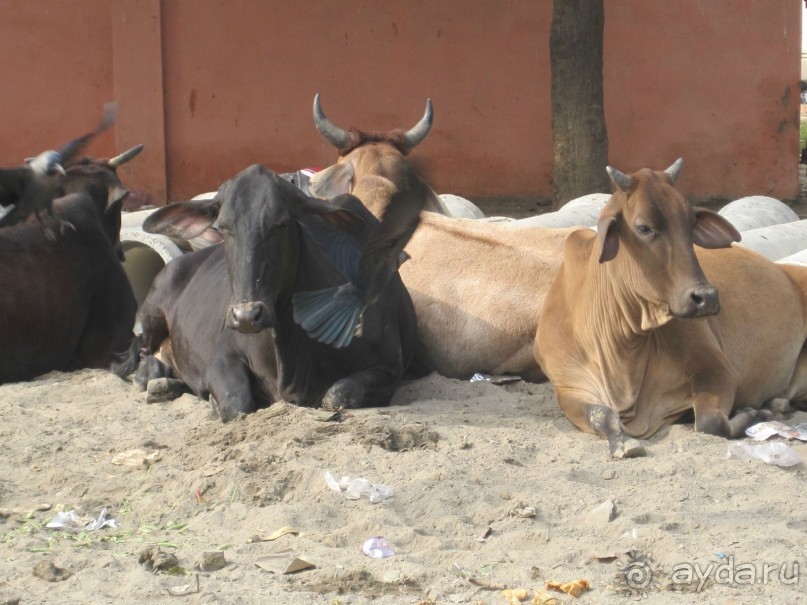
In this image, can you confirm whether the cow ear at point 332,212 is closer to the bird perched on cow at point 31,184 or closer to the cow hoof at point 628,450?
the bird perched on cow at point 31,184

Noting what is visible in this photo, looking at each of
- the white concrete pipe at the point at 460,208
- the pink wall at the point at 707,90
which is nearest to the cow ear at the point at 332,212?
the white concrete pipe at the point at 460,208

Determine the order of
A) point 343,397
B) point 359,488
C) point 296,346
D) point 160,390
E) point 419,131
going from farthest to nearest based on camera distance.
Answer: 1. point 419,131
2. point 160,390
3. point 296,346
4. point 343,397
5. point 359,488

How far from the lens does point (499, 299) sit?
24.1 feet

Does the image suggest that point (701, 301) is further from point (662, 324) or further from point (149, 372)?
point (149, 372)

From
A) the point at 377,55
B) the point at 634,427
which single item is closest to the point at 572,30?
the point at 377,55

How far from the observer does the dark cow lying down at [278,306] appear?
5.87 meters

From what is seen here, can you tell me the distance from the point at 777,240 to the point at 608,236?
10.9 ft

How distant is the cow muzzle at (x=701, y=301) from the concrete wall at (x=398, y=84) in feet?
24.3

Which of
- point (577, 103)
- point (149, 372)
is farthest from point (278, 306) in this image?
point (577, 103)

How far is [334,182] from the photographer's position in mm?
7613

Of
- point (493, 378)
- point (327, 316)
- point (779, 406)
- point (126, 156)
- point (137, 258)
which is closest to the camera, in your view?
point (327, 316)

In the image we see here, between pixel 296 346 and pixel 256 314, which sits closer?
pixel 256 314

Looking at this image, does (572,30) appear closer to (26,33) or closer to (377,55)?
(377,55)

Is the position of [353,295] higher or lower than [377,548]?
higher
